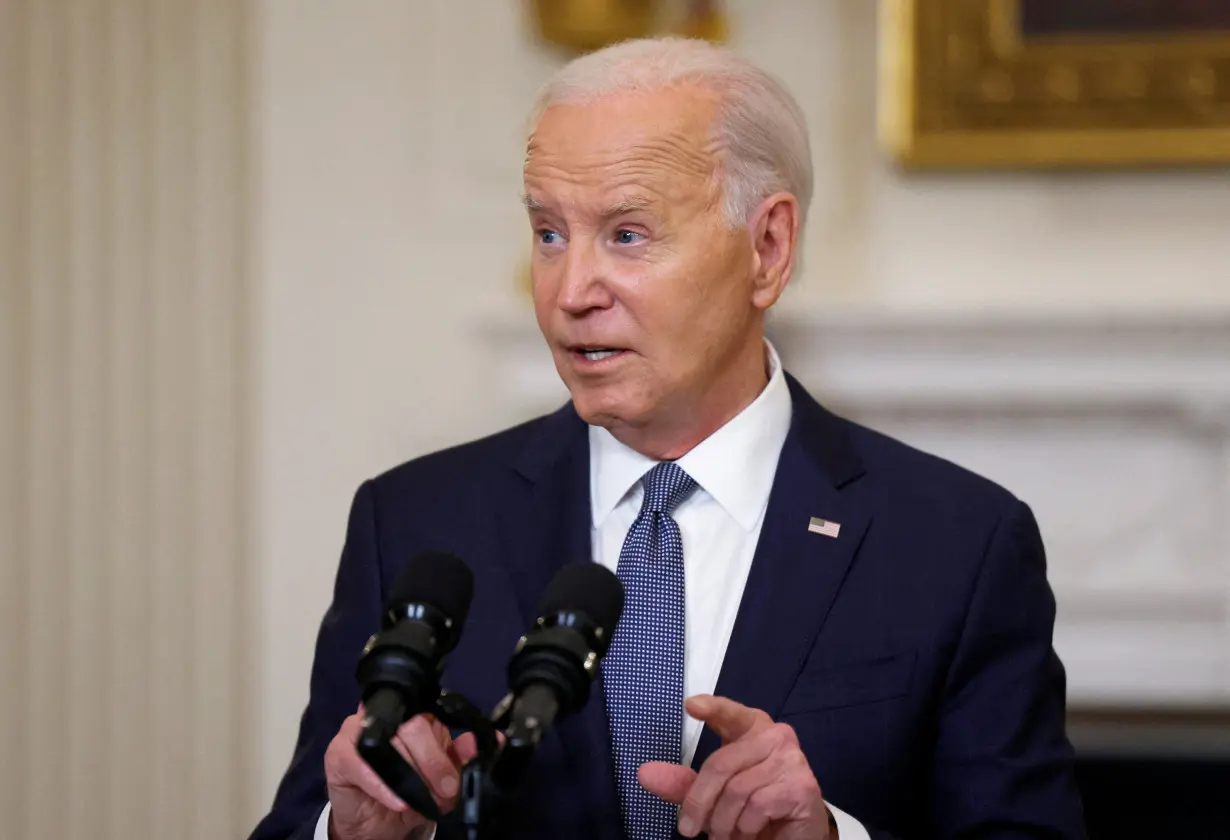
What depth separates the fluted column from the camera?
2.80 meters

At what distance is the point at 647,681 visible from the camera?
1.64m

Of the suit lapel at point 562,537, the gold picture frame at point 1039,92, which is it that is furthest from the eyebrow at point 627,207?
the gold picture frame at point 1039,92

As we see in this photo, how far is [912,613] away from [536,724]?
79 cm

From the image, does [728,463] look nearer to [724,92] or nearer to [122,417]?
[724,92]

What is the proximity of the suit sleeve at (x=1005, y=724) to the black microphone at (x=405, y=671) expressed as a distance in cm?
76

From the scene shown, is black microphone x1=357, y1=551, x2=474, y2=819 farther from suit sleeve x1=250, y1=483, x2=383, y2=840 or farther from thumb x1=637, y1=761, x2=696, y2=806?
suit sleeve x1=250, y1=483, x2=383, y2=840

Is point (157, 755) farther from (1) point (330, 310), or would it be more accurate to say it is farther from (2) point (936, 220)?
(2) point (936, 220)

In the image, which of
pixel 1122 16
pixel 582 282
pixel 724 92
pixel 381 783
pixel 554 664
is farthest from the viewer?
pixel 1122 16

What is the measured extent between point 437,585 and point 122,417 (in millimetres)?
1922

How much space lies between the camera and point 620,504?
179 cm

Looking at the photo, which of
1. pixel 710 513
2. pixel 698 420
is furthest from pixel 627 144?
pixel 710 513

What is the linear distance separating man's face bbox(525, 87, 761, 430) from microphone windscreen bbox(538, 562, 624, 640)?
1.58ft

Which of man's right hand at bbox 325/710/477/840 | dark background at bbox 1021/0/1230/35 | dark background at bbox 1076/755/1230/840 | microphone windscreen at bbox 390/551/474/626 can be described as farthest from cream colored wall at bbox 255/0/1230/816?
microphone windscreen at bbox 390/551/474/626

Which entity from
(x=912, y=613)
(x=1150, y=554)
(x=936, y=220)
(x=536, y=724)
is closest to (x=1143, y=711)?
(x=1150, y=554)
